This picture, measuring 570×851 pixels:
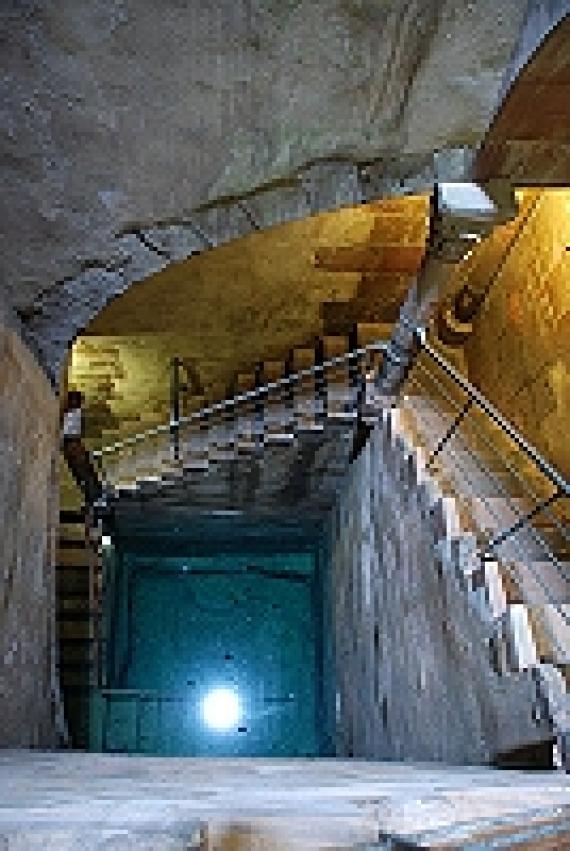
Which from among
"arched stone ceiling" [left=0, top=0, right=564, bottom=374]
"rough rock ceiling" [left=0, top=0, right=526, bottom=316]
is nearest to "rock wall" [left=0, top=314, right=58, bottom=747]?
"arched stone ceiling" [left=0, top=0, right=564, bottom=374]

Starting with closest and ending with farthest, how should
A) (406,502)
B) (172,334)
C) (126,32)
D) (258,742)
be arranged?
(126,32), (406,502), (172,334), (258,742)

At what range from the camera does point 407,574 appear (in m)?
6.18

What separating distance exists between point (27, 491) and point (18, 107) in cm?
203

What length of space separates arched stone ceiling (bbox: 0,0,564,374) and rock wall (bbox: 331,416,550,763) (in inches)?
99.6

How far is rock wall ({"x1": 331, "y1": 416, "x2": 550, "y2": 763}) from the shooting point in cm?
438

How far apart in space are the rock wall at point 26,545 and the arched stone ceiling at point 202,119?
14.4 inches

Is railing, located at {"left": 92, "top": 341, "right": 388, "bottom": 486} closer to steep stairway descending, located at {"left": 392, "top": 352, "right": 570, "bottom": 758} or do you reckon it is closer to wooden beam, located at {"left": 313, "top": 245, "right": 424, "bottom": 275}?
steep stairway descending, located at {"left": 392, "top": 352, "right": 570, "bottom": 758}

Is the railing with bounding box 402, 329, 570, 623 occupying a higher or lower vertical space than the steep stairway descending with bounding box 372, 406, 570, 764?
higher

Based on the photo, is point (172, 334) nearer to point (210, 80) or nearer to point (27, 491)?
point (27, 491)

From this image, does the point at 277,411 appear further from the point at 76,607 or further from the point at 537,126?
the point at 537,126

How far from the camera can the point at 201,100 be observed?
3.40 meters

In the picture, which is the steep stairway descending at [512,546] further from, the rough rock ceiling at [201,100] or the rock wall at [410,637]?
the rough rock ceiling at [201,100]

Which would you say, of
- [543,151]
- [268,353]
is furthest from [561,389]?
[268,353]

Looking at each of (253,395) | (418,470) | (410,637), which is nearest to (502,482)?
(418,470)
